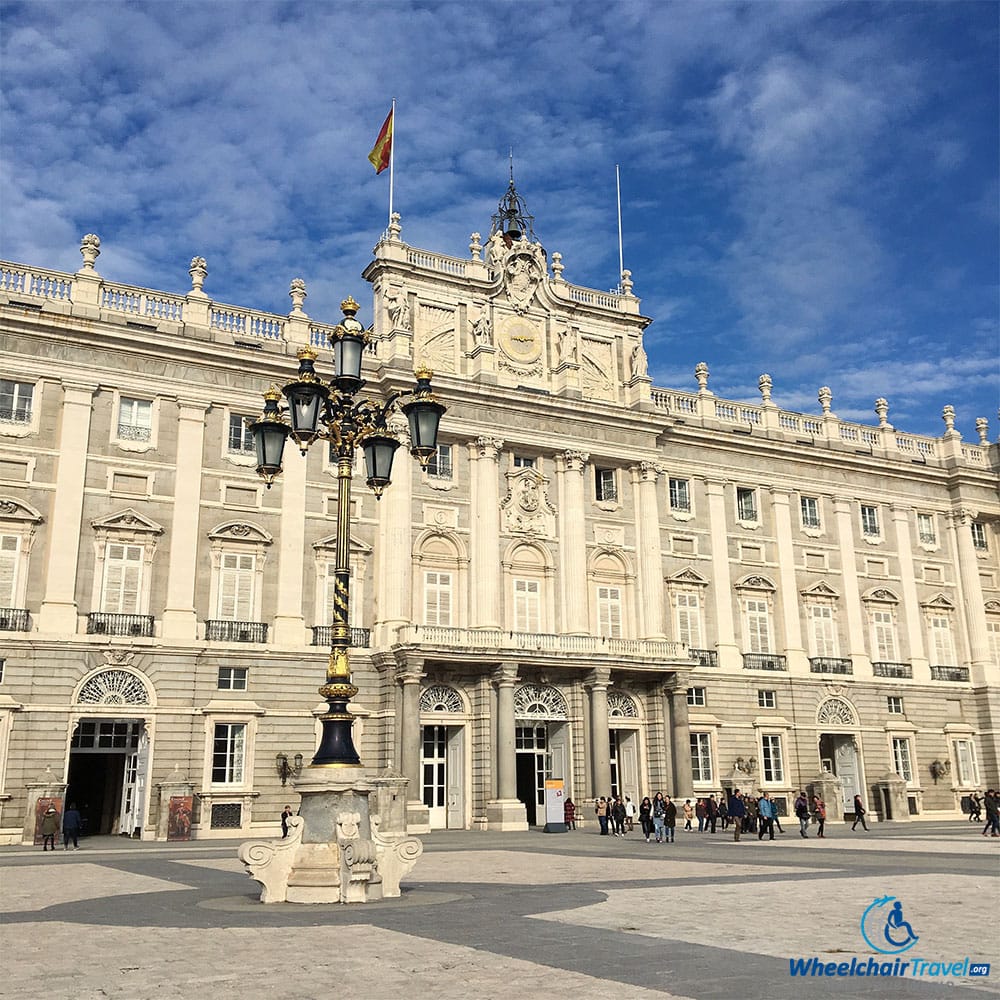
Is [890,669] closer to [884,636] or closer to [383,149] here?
[884,636]

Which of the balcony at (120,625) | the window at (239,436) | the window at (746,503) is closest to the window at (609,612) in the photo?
the window at (746,503)

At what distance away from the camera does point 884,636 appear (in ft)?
160

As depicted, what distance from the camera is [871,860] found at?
21281 mm

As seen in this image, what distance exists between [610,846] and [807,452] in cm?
2574

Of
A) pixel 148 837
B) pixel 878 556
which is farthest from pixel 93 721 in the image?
pixel 878 556

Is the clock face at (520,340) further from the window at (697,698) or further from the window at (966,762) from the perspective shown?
the window at (966,762)

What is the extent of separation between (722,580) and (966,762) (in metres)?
15.1

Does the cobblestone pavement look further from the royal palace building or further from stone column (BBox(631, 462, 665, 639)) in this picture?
stone column (BBox(631, 462, 665, 639))

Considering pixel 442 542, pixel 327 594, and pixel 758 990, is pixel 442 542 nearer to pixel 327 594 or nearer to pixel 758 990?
pixel 327 594

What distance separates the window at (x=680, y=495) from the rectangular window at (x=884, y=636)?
10.9 m

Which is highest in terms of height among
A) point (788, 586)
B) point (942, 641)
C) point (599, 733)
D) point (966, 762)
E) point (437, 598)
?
point (788, 586)

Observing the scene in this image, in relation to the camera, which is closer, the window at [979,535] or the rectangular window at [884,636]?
the rectangular window at [884,636]

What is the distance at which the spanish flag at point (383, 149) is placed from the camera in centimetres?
4066

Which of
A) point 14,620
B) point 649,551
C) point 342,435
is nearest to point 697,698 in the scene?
point 649,551
